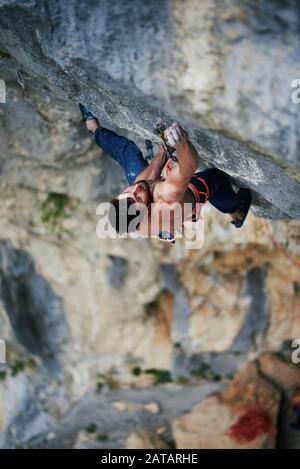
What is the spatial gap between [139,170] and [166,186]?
682mm

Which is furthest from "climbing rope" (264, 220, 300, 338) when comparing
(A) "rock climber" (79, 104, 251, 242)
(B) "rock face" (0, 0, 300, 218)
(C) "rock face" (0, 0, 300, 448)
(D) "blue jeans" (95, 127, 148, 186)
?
(B) "rock face" (0, 0, 300, 218)

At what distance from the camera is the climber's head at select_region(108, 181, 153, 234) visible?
3.83 meters

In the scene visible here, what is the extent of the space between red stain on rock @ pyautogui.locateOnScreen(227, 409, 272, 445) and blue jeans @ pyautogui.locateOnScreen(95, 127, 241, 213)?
5.73 metres

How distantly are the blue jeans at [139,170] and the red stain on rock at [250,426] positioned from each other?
5731mm

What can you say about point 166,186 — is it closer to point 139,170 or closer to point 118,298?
point 139,170

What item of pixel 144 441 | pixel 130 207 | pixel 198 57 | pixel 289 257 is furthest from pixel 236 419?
pixel 198 57

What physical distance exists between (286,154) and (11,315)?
25.0ft

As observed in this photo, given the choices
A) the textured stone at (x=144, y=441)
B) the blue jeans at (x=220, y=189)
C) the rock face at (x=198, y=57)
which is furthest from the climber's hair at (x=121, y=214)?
the textured stone at (x=144, y=441)

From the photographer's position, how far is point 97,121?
519 cm

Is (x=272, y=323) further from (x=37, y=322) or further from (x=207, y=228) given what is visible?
(x=37, y=322)

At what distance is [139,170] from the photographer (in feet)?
15.4

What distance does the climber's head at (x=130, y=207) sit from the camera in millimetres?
3826

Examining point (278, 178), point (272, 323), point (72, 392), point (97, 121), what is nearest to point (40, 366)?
point (72, 392)
